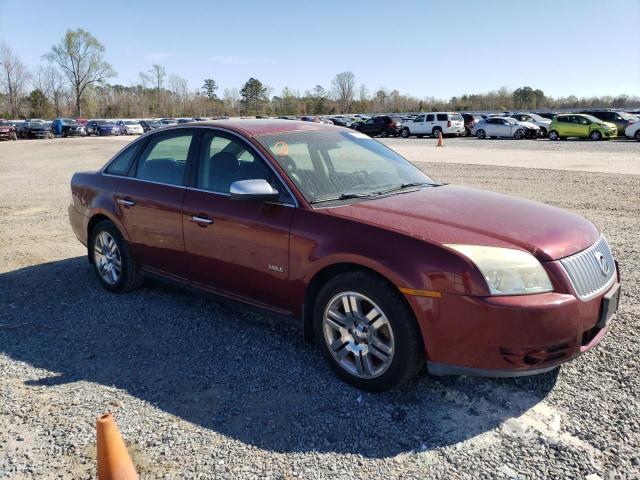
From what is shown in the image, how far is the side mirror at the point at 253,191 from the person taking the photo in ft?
12.2

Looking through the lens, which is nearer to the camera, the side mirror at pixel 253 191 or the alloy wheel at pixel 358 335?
the alloy wheel at pixel 358 335

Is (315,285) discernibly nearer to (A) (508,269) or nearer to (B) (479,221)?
(B) (479,221)

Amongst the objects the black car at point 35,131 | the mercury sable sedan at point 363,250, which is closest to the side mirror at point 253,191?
the mercury sable sedan at point 363,250

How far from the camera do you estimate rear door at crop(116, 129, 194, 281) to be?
4.66 meters

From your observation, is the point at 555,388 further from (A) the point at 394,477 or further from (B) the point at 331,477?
(B) the point at 331,477

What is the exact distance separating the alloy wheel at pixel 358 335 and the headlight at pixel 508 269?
64 centimetres

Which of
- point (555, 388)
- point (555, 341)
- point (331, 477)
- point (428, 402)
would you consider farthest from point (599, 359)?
point (331, 477)

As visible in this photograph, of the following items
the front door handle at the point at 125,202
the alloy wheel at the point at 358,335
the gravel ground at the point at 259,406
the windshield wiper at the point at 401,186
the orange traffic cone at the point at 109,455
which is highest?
the windshield wiper at the point at 401,186

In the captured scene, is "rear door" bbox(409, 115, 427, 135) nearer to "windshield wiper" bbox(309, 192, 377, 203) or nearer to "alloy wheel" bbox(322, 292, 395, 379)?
"windshield wiper" bbox(309, 192, 377, 203)

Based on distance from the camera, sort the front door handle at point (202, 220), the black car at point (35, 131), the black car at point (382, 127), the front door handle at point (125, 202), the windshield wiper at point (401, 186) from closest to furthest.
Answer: the windshield wiper at point (401, 186)
the front door handle at point (202, 220)
the front door handle at point (125, 202)
the black car at point (382, 127)
the black car at point (35, 131)

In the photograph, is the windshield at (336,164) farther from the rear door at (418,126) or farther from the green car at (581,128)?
the rear door at (418,126)

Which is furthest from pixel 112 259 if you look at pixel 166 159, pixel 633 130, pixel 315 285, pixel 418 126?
pixel 418 126

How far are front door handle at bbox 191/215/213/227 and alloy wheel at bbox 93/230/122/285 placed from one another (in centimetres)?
135

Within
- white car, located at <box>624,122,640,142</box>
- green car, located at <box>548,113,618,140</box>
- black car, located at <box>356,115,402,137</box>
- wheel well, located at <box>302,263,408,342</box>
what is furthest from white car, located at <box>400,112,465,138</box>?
wheel well, located at <box>302,263,408,342</box>
